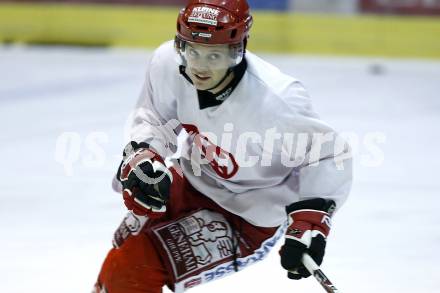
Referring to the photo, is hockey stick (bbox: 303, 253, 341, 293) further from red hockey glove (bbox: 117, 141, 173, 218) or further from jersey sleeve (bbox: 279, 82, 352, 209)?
red hockey glove (bbox: 117, 141, 173, 218)

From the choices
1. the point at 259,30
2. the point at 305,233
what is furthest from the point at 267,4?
the point at 305,233

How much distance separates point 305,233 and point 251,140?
1.11 feet

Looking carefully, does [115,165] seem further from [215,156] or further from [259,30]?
[259,30]

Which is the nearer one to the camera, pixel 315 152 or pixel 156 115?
pixel 315 152

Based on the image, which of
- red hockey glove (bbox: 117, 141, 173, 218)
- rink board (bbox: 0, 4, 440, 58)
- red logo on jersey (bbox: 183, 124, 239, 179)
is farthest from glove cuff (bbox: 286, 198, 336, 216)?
rink board (bbox: 0, 4, 440, 58)

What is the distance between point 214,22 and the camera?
251 centimetres

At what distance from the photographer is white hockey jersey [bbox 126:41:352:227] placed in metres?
2.59

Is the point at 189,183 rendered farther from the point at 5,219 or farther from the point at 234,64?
the point at 5,219

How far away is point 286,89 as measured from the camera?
263 centimetres

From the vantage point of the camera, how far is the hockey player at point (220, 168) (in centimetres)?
254

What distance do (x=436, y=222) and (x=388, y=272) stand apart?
74 centimetres

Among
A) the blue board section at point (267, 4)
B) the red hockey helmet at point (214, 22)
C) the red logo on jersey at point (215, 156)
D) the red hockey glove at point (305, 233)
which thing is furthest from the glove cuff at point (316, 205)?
the blue board section at point (267, 4)

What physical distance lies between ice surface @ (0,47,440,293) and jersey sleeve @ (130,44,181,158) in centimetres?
78

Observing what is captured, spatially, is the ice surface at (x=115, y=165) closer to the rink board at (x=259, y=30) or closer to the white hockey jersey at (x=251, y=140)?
the rink board at (x=259, y=30)
